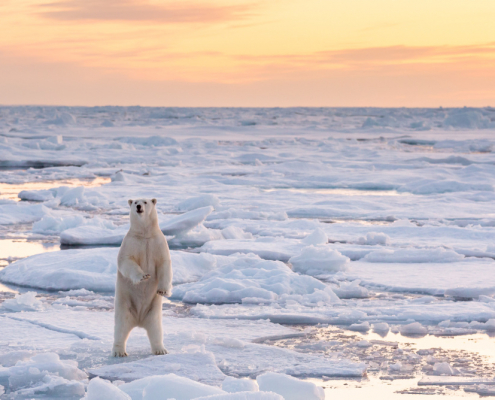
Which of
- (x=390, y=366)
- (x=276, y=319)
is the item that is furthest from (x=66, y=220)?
(x=390, y=366)

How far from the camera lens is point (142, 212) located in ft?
13.3

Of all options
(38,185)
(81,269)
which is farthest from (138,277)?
(38,185)

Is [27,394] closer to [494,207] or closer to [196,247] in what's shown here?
[196,247]

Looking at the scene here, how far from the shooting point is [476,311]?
562 cm

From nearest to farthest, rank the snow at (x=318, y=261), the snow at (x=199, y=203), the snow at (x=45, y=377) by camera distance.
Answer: the snow at (x=45, y=377) → the snow at (x=318, y=261) → the snow at (x=199, y=203)

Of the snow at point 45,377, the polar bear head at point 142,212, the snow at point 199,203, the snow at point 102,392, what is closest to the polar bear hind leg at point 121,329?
the snow at point 45,377

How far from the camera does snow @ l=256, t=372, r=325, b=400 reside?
3498 mm

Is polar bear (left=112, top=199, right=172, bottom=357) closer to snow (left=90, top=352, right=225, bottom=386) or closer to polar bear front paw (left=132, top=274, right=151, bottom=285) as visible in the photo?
polar bear front paw (left=132, top=274, right=151, bottom=285)

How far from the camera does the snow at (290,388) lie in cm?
350

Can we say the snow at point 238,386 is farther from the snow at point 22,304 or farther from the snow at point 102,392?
the snow at point 22,304

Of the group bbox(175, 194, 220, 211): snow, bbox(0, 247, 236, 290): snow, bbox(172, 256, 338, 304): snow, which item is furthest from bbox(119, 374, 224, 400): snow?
bbox(175, 194, 220, 211): snow

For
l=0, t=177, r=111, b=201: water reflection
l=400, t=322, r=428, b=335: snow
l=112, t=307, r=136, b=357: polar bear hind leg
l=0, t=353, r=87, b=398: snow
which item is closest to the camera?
l=0, t=353, r=87, b=398: snow

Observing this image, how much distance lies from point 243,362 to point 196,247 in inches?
188

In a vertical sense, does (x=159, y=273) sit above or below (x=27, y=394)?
above
